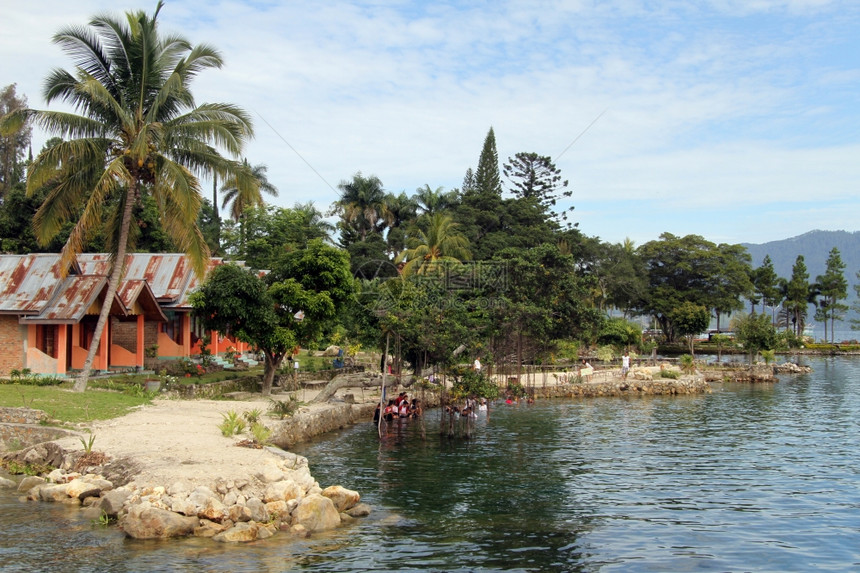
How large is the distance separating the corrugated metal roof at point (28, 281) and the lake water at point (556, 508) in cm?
1291

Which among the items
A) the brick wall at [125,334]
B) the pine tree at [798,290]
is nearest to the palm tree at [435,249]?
the brick wall at [125,334]

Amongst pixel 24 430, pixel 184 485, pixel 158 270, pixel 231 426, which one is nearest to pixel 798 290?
pixel 158 270

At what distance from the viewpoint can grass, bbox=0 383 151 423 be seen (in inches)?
787

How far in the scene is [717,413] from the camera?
117ft

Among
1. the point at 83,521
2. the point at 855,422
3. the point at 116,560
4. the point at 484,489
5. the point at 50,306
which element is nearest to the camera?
the point at 116,560

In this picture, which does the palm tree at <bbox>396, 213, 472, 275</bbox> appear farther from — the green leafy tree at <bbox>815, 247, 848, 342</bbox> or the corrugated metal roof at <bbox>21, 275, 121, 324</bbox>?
the green leafy tree at <bbox>815, 247, 848, 342</bbox>

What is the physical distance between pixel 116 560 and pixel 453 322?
580 inches

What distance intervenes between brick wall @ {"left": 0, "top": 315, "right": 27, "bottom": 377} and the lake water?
12.8 metres

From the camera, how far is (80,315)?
1091 inches

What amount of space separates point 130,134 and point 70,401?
9.11m

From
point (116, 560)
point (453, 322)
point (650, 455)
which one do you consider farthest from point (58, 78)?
point (650, 455)

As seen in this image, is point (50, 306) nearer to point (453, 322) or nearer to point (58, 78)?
point (58, 78)

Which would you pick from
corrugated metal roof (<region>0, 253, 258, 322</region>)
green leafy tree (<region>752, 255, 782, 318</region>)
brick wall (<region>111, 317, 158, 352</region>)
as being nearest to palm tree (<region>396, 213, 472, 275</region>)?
brick wall (<region>111, 317, 158, 352</region>)

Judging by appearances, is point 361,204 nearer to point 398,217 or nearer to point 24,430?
point 398,217
